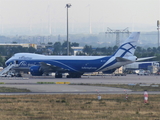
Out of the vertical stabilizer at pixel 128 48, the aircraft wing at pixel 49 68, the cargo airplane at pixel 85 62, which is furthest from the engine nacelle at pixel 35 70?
the vertical stabilizer at pixel 128 48

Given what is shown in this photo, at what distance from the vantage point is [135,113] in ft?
78.8

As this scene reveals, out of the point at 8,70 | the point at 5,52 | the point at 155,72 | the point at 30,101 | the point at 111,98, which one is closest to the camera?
the point at 30,101

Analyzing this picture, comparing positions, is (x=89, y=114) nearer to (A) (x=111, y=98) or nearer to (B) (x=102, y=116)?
(B) (x=102, y=116)

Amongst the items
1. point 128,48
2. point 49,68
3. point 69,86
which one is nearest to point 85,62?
point 49,68

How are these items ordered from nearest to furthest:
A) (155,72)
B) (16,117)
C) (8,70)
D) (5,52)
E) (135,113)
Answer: (16,117) < (135,113) < (8,70) < (155,72) < (5,52)

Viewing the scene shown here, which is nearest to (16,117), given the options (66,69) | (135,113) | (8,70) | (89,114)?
(89,114)

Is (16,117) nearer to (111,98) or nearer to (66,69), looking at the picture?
(111,98)

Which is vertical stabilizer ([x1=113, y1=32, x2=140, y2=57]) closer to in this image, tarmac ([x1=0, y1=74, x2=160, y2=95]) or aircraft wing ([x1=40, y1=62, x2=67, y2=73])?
tarmac ([x1=0, y1=74, x2=160, y2=95])

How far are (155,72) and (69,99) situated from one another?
8216 cm

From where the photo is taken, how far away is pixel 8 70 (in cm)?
7662

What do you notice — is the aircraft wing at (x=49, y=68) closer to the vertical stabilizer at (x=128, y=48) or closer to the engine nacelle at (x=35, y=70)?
the engine nacelle at (x=35, y=70)

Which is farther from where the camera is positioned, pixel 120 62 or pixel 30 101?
pixel 120 62

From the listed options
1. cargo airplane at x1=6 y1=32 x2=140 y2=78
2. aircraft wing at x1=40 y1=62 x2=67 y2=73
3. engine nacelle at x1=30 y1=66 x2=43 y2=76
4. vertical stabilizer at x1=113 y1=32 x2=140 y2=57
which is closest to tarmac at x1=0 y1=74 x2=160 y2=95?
engine nacelle at x1=30 y1=66 x2=43 y2=76

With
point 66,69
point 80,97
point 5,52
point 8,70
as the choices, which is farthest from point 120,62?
point 5,52
